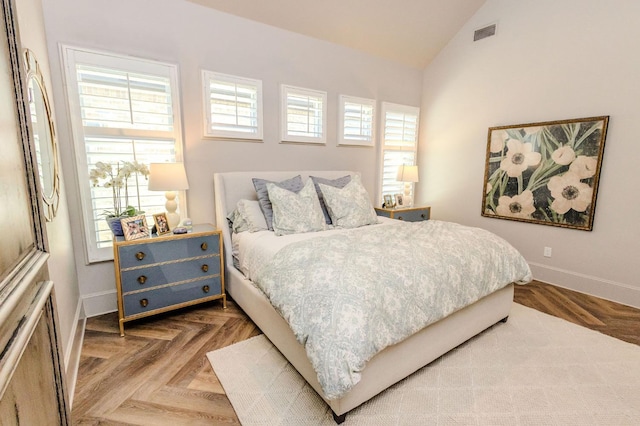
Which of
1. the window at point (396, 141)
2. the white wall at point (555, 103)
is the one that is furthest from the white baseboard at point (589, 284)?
the window at point (396, 141)

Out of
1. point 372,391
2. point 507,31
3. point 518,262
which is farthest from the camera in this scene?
point 507,31

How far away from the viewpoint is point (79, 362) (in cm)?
205

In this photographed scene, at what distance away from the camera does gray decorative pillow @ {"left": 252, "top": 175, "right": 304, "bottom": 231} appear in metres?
2.86

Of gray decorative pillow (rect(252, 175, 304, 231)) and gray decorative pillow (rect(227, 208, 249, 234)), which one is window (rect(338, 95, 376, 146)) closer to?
gray decorative pillow (rect(252, 175, 304, 231))

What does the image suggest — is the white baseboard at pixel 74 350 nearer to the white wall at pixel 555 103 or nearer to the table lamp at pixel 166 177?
the table lamp at pixel 166 177

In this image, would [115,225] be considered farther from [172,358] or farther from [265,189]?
[265,189]

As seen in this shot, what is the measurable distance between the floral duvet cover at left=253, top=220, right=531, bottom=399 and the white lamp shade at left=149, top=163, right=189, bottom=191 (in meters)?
1.19

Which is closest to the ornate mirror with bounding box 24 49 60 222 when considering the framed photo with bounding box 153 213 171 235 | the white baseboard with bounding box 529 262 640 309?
the framed photo with bounding box 153 213 171 235

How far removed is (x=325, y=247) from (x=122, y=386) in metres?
1.51

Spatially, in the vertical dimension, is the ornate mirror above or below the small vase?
above

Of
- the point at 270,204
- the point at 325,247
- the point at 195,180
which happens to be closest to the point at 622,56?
the point at 325,247

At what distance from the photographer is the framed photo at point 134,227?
239 cm

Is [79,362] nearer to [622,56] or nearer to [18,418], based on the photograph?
[18,418]

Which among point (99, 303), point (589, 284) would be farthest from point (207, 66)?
point (589, 284)
